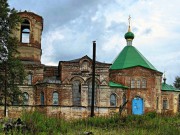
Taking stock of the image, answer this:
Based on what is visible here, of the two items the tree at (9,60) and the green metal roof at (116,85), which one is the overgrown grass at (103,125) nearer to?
the tree at (9,60)

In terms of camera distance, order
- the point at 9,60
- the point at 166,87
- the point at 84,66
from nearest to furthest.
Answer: the point at 9,60 < the point at 84,66 < the point at 166,87

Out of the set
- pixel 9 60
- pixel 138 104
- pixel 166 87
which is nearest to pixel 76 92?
pixel 138 104

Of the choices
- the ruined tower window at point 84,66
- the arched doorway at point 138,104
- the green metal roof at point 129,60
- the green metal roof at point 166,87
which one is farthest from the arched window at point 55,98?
the green metal roof at point 166,87

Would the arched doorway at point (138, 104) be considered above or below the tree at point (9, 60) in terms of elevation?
below

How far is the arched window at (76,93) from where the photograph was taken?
34.9 meters

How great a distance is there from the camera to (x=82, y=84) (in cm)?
3512

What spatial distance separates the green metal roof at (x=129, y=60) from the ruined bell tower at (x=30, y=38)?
8738 millimetres

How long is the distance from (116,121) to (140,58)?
1124 inches

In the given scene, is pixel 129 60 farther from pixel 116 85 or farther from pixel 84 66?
pixel 84 66

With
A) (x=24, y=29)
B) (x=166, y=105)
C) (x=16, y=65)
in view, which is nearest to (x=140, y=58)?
(x=166, y=105)

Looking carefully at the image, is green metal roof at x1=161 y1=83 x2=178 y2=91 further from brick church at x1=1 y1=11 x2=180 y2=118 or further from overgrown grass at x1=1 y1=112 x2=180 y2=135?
overgrown grass at x1=1 y1=112 x2=180 y2=135

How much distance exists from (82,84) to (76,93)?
1.07 meters

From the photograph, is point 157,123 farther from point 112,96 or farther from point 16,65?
point 112,96

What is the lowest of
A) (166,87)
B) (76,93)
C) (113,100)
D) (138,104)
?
(138,104)
